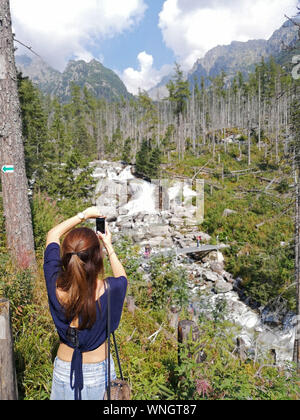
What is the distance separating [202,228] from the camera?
1770 centimetres

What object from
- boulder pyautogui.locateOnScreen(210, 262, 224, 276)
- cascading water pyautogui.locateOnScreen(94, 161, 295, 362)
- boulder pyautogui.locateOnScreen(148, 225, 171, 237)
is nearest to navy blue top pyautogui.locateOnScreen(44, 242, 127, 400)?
cascading water pyautogui.locateOnScreen(94, 161, 295, 362)

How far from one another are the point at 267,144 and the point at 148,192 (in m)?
21.2

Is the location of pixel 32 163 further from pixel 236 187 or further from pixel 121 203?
pixel 236 187

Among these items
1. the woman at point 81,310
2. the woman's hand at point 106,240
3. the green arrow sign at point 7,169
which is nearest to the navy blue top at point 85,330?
the woman at point 81,310

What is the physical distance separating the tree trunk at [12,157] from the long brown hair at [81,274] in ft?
8.84

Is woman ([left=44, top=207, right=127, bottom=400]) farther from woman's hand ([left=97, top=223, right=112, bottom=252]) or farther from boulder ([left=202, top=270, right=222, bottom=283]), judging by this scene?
boulder ([left=202, top=270, right=222, bottom=283])

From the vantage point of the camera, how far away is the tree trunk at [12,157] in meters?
3.52

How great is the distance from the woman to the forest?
93cm

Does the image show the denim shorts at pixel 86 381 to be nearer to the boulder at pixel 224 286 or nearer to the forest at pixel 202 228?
the forest at pixel 202 228

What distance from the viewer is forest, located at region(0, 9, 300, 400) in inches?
96.1

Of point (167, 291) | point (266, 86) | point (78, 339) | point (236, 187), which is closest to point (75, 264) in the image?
point (78, 339)

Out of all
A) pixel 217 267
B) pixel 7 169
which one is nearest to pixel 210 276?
pixel 217 267

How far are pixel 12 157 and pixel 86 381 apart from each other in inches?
130

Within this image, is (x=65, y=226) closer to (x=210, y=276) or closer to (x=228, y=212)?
(x=210, y=276)
